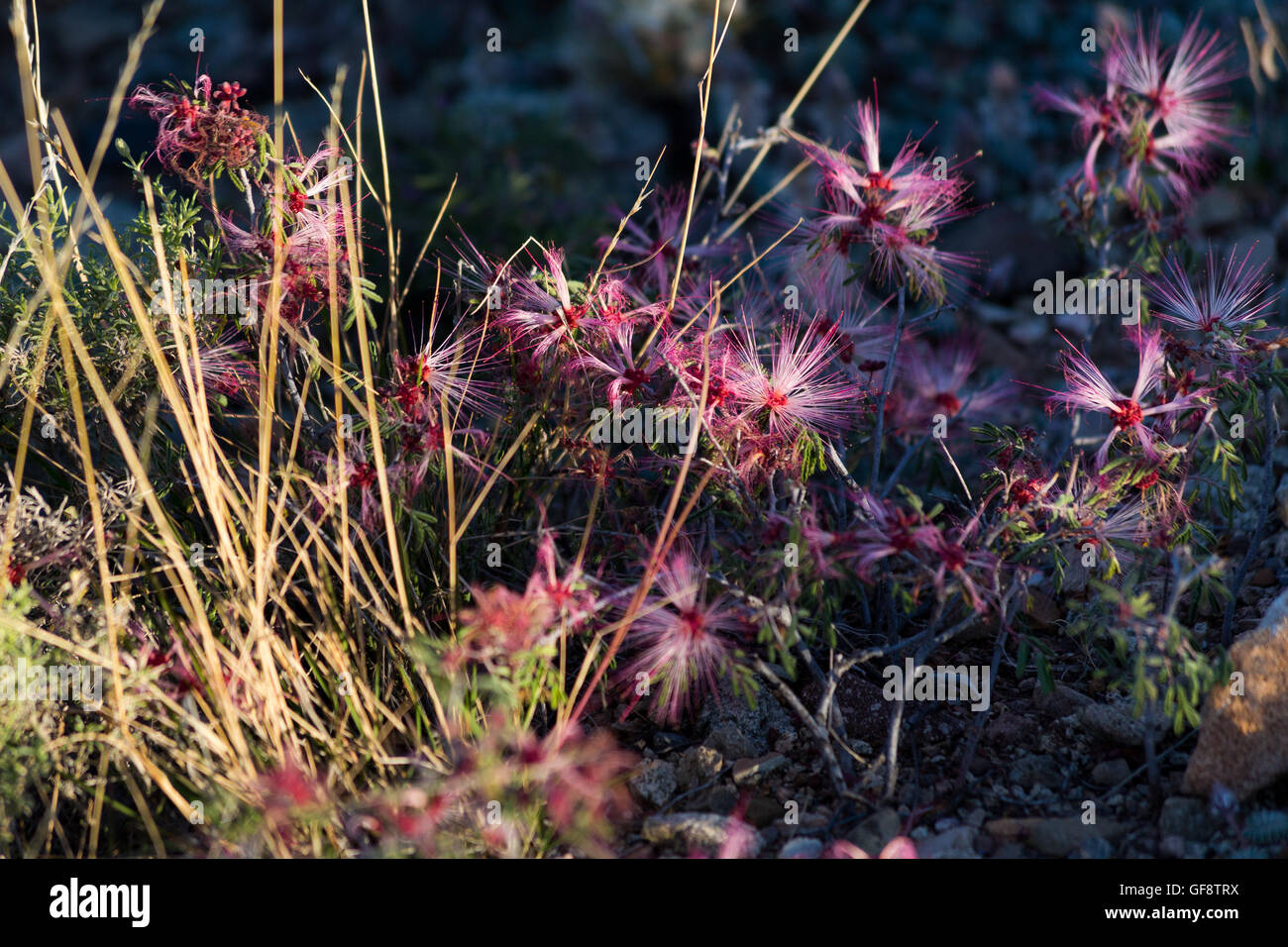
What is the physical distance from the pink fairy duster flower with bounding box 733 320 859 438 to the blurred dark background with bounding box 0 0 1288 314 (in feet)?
6.04

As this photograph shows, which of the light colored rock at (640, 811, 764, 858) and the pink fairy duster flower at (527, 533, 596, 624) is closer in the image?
the pink fairy duster flower at (527, 533, 596, 624)

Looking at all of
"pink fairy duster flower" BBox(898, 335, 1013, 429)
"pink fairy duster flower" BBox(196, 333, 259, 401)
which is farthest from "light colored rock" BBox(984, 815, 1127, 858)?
"pink fairy duster flower" BBox(196, 333, 259, 401)

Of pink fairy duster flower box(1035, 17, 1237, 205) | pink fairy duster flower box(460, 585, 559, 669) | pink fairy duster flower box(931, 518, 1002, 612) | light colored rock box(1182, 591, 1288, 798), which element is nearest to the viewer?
pink fairy duster flower box(460, 585, 559, 669)

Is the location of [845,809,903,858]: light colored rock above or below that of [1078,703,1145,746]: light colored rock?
below

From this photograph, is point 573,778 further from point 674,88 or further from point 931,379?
point 674,88

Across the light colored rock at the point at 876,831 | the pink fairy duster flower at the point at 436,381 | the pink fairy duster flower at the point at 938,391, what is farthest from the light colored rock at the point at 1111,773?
the pink fairy duster flower at the point at 436,381

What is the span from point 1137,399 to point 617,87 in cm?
399

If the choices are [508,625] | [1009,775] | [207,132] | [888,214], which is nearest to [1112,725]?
[1009,775]

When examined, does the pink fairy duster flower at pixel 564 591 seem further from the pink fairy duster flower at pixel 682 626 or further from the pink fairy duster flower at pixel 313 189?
the pink fairy duster flower at pixel 313 189

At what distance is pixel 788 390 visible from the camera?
259 centimetres

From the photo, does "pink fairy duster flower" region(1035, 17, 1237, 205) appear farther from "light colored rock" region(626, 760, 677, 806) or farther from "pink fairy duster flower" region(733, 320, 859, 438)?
"light colored rock" region(626, 760, 677, 806)

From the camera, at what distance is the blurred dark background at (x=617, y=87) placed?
4758mm

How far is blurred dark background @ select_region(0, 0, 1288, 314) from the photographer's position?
476 centimetres

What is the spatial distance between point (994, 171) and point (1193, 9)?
5.21ft
